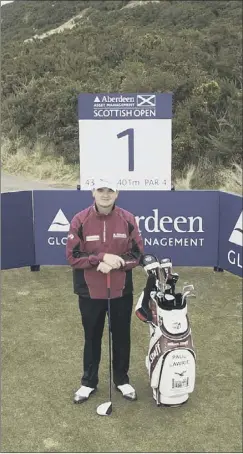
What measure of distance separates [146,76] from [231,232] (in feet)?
43.4

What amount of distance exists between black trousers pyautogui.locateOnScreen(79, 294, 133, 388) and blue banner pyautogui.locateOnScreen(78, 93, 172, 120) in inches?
146

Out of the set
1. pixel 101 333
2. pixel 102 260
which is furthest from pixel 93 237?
pixel 101 333

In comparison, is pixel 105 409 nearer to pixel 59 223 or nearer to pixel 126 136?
pixel 59 223

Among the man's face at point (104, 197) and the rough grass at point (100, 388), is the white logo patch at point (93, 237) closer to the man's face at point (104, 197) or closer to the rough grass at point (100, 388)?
the man's face at point (104, 197)

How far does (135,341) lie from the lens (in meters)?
5.47

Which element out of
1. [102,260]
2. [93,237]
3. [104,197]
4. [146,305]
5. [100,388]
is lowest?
[100,388]

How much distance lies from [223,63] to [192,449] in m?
17.9

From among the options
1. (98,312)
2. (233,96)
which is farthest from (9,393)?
(233,96)

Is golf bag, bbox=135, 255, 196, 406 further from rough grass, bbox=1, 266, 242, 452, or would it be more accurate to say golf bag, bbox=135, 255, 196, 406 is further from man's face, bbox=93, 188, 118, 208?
man's face, bbox=93, 188, 118, 208

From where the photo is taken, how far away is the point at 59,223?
286 inches

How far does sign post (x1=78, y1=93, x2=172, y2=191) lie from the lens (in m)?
7.38

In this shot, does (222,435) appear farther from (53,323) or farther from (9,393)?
(53,323)

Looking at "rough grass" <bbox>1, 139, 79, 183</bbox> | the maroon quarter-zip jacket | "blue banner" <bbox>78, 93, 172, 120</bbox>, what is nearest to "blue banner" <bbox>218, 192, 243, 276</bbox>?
"blue banner" <bbox>78, 93, 172, 120</bbox>

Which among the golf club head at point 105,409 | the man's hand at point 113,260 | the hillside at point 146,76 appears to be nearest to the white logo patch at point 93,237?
the man's hand at point 113,260
